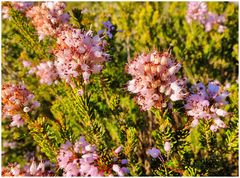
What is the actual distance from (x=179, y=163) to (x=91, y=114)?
0.88 meters

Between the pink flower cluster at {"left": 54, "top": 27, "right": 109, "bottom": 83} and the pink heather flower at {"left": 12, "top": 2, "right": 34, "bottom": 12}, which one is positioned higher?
the pink heather flower at {"left": 12, "top": 2, "right": 34, "bottom": 12}

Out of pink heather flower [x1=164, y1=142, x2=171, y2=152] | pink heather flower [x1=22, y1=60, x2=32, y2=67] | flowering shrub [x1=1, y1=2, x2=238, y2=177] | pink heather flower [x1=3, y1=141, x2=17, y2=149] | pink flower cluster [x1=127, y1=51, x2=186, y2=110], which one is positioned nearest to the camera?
pink flower cluster [x1=127, y1=51, x2=186, y2=110]

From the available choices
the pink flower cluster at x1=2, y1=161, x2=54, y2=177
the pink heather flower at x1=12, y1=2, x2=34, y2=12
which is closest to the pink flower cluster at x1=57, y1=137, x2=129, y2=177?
the pink flower cluster at x1=2, y1=161, x2=54, y2=177

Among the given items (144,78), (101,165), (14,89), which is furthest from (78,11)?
(101,165)

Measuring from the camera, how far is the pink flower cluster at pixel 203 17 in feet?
21.3

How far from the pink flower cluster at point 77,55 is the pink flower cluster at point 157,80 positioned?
0.40 meters

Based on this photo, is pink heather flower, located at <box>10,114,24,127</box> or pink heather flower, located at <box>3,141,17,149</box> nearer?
pink heather flower, located at <box>10,114,24,127</box>

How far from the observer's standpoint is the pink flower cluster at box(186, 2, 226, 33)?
6484mm

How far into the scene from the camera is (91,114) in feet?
10.3

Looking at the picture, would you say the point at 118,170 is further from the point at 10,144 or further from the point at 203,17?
the point at 203,17

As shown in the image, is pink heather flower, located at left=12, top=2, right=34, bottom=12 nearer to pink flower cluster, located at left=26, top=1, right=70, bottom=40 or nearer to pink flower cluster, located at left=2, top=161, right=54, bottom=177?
pink flower cluster, located at left=26, top=1, right=70, bottom=40

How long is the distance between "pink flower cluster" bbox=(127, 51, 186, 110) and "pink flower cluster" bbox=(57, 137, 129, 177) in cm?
60

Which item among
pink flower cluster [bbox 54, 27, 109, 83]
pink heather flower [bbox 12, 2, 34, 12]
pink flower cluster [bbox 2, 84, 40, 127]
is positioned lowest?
pink flower cluster [bbox 2, 84, 40, 127]

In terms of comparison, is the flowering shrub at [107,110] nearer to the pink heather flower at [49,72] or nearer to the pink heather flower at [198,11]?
the pink heather flower at [49,72]
